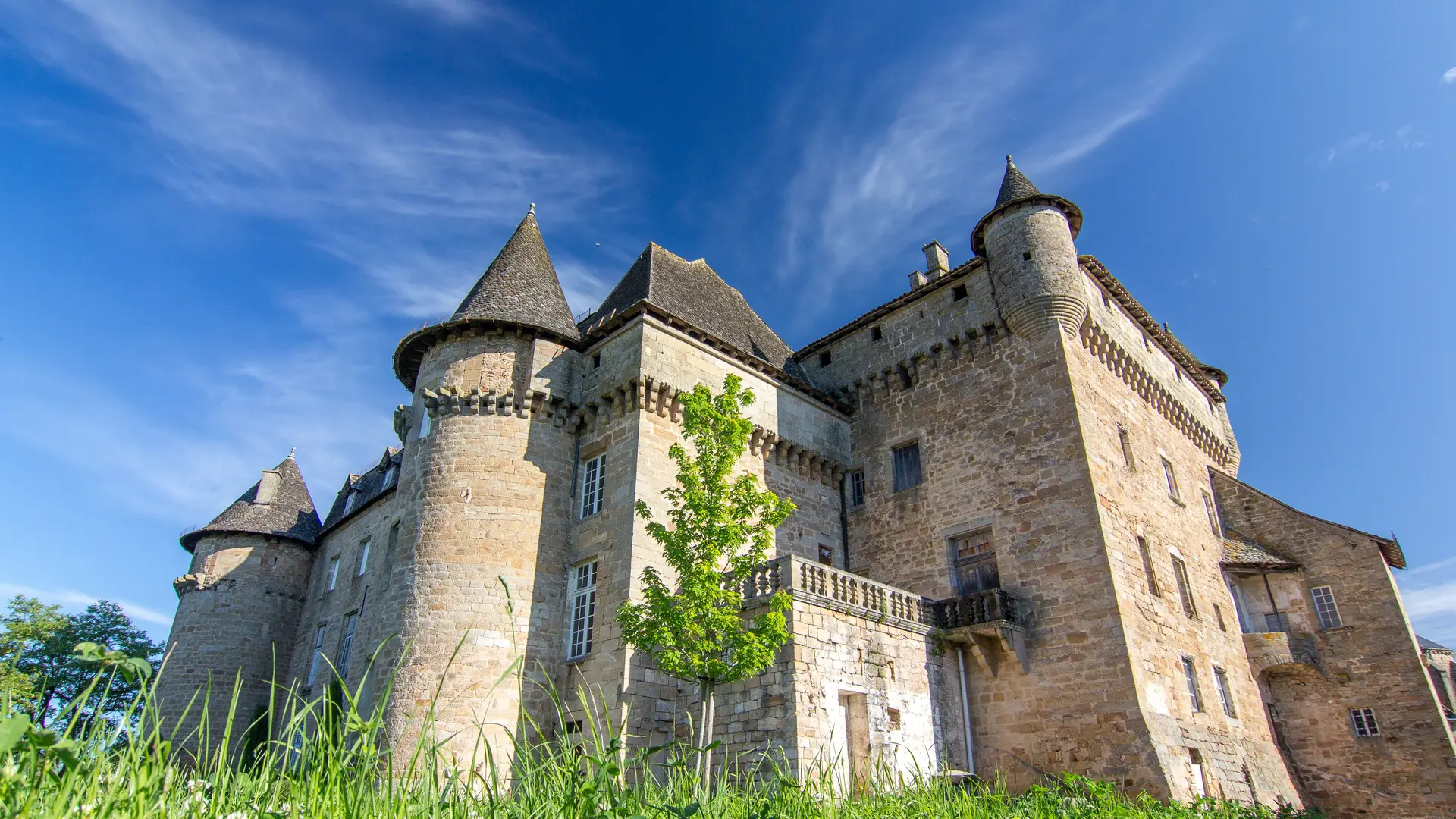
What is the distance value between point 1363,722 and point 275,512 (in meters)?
31.9

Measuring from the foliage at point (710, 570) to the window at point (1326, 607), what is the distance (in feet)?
51.6

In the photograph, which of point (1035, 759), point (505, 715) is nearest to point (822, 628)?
point (1035, 759)

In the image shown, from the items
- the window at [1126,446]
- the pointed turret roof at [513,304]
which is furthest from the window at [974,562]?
the pointed turret roof at [513,304]

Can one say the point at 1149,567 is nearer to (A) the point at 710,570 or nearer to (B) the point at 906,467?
(B) the point at 906,467

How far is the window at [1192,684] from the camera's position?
53.6ft

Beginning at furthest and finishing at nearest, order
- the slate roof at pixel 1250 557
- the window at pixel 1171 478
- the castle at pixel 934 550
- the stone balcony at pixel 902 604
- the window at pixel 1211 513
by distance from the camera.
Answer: the window at pixel 1211 513 < the slate roof at pixel 1250 557 < the window at pixel 1171 478 < the castle at pixel 934 550 < the stone balcony at pixel 902 604

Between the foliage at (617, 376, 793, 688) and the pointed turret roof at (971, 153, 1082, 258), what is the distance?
9.15m

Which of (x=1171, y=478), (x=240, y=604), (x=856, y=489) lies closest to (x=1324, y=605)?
(x=1171, y=478)

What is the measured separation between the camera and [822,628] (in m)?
13.8

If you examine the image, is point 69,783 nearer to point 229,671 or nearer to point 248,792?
point 248,792

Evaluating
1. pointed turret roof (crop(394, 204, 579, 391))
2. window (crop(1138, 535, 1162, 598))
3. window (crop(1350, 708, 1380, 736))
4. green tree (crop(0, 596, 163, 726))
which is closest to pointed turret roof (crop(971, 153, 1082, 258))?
window (crop(1138, 535, 1162, 598))

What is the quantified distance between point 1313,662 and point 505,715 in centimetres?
1873

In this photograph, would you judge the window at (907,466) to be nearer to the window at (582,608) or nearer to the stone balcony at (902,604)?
the stone balcony at (902,604)

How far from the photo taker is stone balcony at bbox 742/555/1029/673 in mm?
14047
